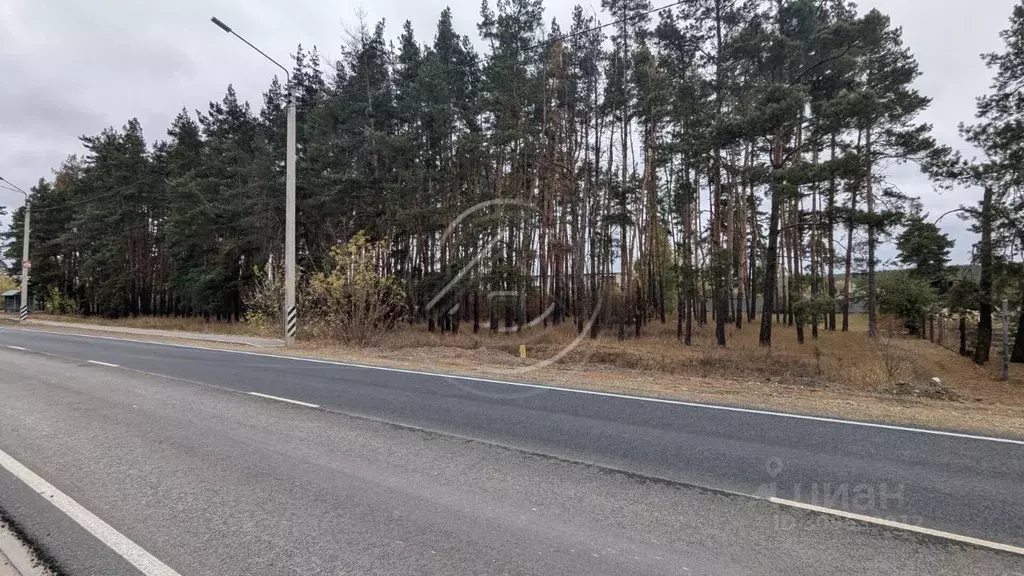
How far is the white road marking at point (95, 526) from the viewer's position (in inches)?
126

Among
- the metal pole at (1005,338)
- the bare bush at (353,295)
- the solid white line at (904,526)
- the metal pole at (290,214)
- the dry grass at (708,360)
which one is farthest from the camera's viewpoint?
the bare bush at (353,295)

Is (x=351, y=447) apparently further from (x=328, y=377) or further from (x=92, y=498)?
(x=328, y=377)

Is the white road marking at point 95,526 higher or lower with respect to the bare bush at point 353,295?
lower

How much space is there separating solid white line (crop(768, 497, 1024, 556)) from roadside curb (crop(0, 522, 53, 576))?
5235 millimetres

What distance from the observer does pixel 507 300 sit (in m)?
25.2

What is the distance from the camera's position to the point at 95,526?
3.75 metres

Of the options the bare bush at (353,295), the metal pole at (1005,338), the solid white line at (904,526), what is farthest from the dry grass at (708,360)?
the solid white line at (904,526)

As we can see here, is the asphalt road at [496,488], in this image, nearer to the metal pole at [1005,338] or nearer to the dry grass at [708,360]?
the dry grass at [708,360]

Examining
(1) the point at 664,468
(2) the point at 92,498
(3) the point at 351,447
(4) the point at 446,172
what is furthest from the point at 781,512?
(4) the point at 446,172

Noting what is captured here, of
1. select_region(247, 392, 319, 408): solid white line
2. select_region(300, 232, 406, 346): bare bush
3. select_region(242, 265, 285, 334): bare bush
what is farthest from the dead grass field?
select_region(247, 392, 319, 408): solid white line

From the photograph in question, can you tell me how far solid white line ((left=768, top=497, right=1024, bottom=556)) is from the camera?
3.47 metres

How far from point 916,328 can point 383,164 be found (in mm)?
37904

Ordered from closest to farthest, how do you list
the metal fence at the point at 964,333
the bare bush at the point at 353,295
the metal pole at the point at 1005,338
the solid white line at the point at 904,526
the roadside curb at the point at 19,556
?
the roadside curb at the point at 19,556, the solid white line at the point at 904,526, the metal pole at the point at 1005,338, the bare bush at the point at 353,295, the metal fence at the point at 964,333

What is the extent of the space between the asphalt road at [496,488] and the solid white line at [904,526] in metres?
0.10
